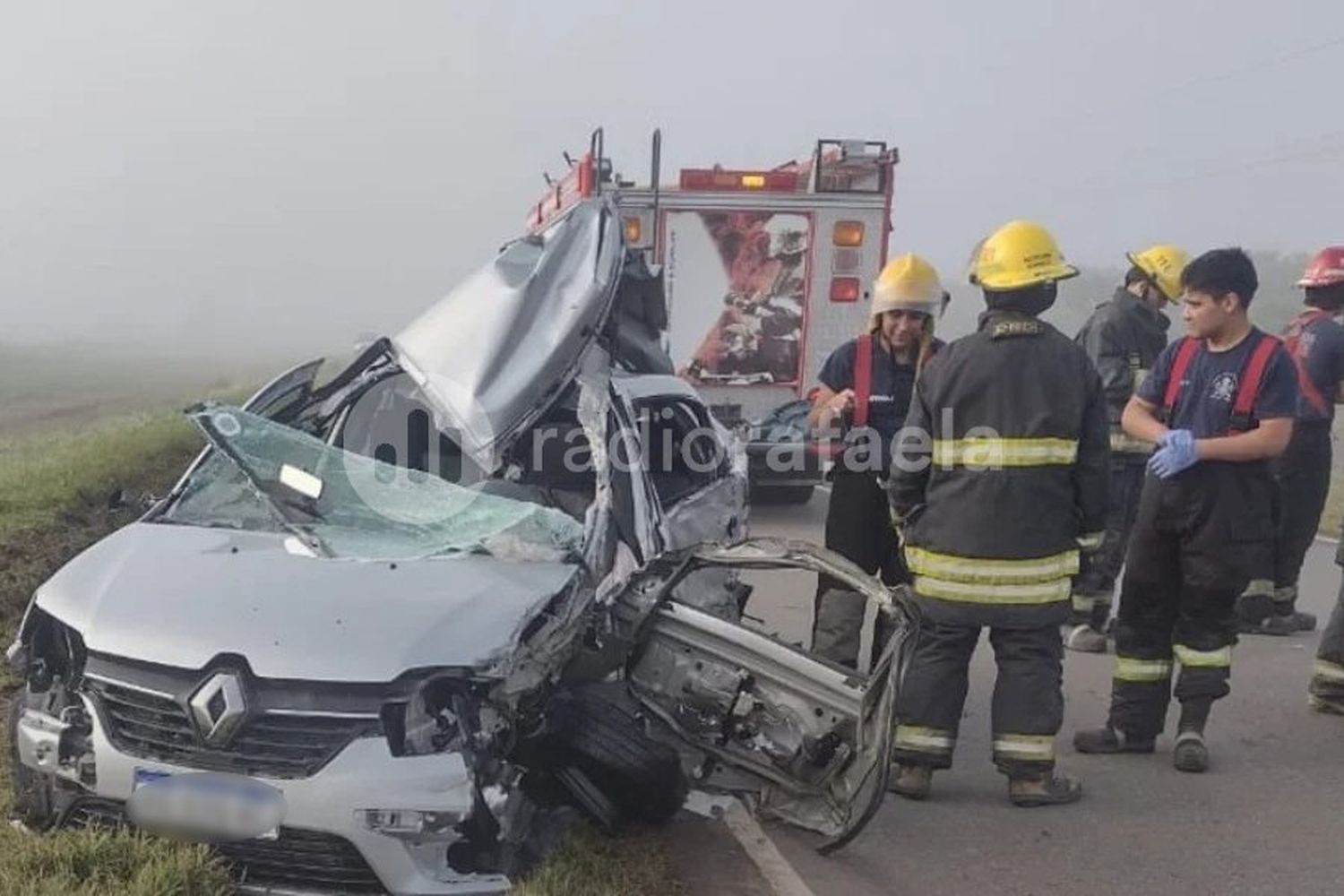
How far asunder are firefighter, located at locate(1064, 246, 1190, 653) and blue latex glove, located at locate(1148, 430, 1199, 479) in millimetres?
1634

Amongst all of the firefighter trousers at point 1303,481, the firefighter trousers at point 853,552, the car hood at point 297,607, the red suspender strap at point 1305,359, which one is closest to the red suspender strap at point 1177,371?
the firefighter trousers at point 853,552

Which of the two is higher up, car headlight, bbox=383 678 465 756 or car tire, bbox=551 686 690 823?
car headlight, bbox=383 678 465 756

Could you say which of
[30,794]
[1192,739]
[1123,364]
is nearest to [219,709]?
[30,794]

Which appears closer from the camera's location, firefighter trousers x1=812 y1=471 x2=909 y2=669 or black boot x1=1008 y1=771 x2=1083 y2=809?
black boot x1=1008 y1=771 x2=1083 y2=809

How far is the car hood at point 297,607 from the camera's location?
314 centimetres

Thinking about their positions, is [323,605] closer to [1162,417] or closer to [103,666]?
[103,666]

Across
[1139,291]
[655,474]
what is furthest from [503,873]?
[1139,291]

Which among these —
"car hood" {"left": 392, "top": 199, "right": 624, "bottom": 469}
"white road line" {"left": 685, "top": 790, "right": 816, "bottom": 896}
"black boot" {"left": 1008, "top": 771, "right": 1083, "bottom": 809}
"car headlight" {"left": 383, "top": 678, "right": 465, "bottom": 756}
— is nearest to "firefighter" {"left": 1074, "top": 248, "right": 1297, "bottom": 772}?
"black boot" {"left": 1008, "top": 771, "right": 1083, "bottom": 809}

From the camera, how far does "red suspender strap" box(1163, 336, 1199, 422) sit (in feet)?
15.4

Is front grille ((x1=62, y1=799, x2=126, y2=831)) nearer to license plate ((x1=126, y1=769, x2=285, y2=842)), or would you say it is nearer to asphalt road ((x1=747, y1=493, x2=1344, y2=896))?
license plate ((x1=126, y1=769, x2=285, y2=842))

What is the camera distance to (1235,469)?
14.6 feet

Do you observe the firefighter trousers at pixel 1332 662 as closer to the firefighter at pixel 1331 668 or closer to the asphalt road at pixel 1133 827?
the firefighter at pixel 1331 668

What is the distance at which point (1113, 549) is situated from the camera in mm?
6418

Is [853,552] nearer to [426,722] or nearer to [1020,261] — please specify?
[1020,261]
